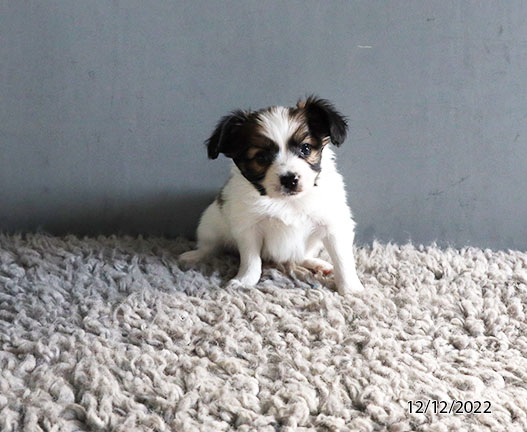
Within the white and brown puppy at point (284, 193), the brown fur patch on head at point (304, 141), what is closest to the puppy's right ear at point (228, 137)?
the white and brown puppy at point (284, 193)

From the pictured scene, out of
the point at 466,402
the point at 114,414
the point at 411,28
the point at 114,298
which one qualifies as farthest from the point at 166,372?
the point at 411,28

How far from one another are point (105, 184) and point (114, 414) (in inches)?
53.7

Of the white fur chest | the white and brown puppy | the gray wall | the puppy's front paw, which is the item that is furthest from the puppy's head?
the gray wall

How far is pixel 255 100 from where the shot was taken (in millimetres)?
2562

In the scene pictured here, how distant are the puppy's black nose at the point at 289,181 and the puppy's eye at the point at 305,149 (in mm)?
129

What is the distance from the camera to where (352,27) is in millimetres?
2467

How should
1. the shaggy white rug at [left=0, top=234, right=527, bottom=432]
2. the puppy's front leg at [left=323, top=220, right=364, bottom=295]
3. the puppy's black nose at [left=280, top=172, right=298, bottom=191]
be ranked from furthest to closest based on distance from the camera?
the puppy's front leg at [left=323, top=220, right=364, bottom=295]
the puppy's black nose at [left=280, top=172, right=298, bottom=191]
the shaggy white rug at [left=0, top=234, right=527, bottom=432]

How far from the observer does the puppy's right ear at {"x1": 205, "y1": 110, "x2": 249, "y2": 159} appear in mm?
2104

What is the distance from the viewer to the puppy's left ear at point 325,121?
208 cm

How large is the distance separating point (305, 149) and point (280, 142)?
0.33 feet

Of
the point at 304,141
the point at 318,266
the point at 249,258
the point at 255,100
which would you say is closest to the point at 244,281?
the point at 249,258

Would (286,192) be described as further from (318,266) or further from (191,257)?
(191,257)

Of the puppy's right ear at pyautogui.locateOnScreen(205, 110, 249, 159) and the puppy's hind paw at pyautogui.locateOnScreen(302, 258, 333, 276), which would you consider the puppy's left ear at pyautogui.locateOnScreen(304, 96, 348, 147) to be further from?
the puppy's hind paw at pyautogui.locateOnScreen(302, 258, 333, 276)

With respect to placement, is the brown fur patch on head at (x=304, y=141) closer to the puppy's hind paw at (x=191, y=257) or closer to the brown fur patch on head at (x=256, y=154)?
the brown fur patch on head at (x=256, y=154)
